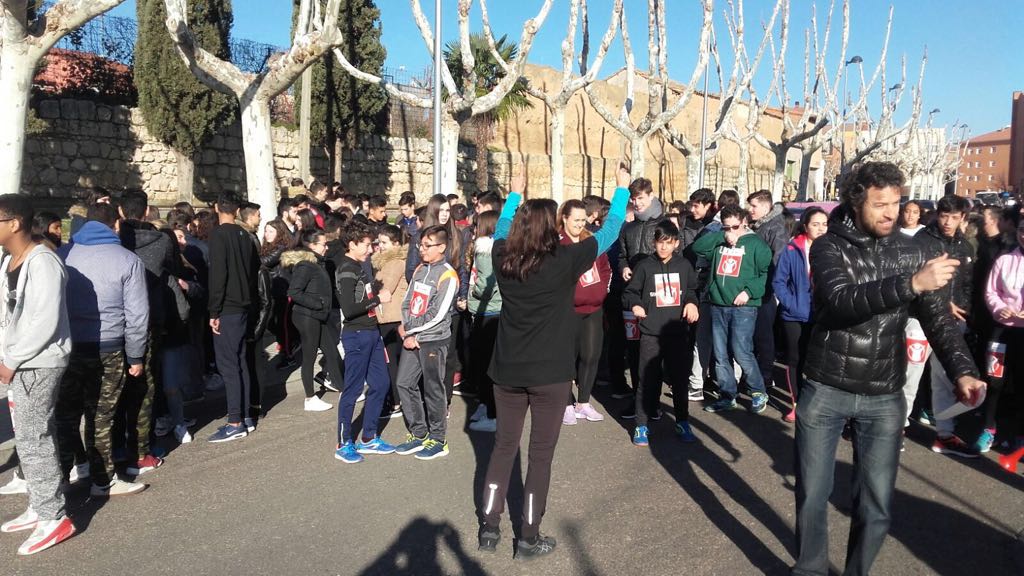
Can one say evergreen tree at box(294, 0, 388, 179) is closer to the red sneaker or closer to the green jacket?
the green jacket

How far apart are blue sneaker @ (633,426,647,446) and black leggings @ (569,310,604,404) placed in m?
0.69

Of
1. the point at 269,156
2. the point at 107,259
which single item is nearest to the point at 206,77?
the point at 269,156

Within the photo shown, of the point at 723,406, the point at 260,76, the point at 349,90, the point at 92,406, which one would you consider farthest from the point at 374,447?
the point at 349,90

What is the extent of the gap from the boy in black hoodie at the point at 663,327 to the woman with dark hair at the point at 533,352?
201 cm

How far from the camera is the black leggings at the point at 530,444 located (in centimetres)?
397

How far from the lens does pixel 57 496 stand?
13.5 ft

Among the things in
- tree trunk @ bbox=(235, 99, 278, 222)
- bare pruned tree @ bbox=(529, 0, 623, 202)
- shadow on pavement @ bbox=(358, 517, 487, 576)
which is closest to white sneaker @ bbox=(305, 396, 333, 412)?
shadow on pavement @ bbox=(358, 517, 487, 576)

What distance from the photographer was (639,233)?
7.23 m

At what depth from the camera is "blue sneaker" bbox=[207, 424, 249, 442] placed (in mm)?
5855

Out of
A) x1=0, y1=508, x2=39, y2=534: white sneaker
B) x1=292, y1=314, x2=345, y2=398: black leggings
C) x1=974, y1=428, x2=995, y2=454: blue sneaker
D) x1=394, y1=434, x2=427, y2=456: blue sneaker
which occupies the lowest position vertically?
x1=0, y1=508, x2=39, y2=534: white sneaker

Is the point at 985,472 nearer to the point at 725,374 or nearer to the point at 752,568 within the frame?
the point at 725,374

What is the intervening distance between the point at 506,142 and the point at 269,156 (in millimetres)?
18877

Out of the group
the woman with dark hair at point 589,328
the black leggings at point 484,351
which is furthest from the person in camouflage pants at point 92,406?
the woman with dark hair at point 589,328

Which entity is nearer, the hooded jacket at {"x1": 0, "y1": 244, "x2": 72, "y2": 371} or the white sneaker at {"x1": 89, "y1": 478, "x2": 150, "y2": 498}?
the hooded jacket at {"x1": 0, "y1": 244, "x2": 72, "y2": 371}
